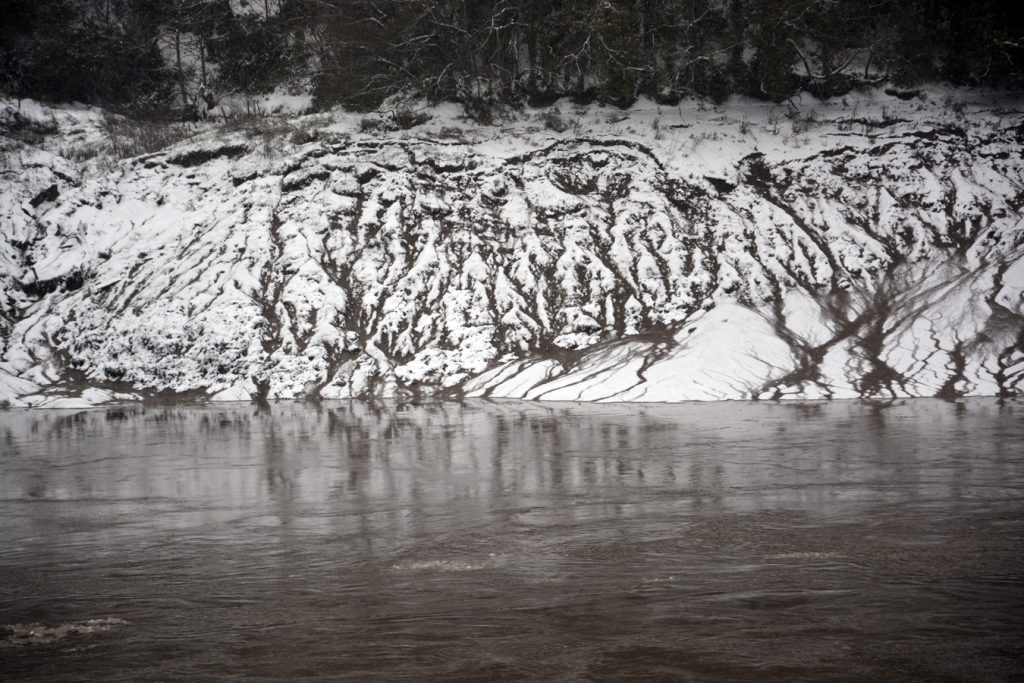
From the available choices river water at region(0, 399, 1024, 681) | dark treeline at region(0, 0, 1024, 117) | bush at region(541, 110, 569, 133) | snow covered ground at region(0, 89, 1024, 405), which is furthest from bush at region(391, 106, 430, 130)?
river water at region(0, 399, 1024, 681)

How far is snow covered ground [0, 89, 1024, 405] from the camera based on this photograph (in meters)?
23.7

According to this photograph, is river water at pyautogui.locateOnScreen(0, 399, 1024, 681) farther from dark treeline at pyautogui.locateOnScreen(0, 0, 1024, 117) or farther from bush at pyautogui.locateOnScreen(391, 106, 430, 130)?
dark treeline at pyautogui.locateOnScreen(0, 0, 1024, 117)

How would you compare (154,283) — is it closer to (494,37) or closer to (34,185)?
(34,185)

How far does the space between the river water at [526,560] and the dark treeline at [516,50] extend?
25.3 meters

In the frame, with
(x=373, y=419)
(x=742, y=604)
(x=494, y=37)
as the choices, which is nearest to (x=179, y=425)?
(x=373, y=419)

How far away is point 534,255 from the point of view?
28.4 meters

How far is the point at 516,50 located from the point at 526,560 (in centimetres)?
3287

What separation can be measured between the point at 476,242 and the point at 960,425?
18.0 metres

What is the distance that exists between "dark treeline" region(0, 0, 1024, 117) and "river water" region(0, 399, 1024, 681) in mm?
25262

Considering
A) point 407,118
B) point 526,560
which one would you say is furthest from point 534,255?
point 526,560

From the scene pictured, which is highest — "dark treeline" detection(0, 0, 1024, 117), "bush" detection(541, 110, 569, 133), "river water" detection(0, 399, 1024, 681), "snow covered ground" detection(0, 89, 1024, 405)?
"dark treeline" detection(0, 0, 1024, 117)

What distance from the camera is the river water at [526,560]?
4.76 m

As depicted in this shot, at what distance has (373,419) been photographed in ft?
60.7

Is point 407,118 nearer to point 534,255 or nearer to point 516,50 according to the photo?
point 516,50
